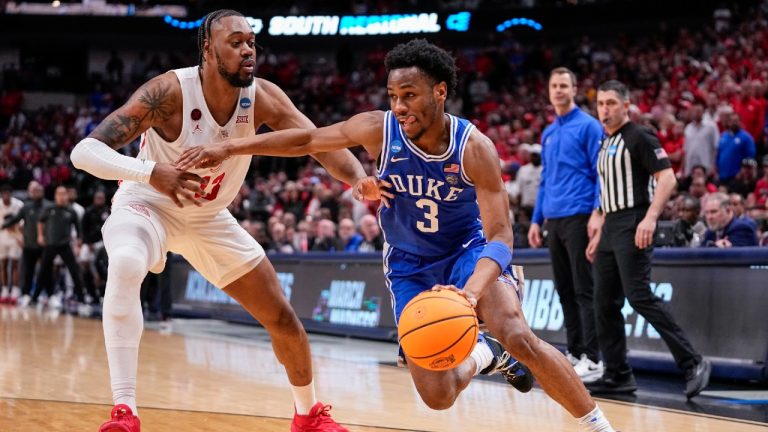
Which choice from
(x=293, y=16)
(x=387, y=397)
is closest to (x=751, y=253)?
(x=387, y=397)

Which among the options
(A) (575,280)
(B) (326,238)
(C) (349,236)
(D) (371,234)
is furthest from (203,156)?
(B) (326,238)

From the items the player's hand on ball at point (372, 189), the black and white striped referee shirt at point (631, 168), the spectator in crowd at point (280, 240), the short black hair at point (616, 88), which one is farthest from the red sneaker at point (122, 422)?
the spectator in crowd at point (280, 240)

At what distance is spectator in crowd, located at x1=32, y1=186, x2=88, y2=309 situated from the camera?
17.0 meters

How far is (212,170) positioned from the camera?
5215mm

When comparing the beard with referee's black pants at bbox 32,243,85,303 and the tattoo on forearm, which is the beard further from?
referee's black pants at bbox 32,243,85,303

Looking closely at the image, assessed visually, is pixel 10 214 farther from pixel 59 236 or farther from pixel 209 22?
pixel 209 22

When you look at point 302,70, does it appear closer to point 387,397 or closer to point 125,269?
point 387,397

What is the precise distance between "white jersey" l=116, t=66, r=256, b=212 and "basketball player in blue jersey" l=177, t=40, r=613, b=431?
1.46 feet

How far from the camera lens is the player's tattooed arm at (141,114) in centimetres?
494

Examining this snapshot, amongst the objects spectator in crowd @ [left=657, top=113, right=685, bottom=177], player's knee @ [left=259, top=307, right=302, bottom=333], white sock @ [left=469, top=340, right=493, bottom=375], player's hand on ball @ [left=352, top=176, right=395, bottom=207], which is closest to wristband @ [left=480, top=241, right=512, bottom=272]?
player's hand on ball @ [left=352, top=176, right=395, bottom=207]

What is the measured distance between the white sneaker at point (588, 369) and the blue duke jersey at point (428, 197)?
2975 mm

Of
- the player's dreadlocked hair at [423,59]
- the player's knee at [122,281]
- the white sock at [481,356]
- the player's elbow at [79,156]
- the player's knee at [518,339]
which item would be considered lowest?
the white sock at [481,356]

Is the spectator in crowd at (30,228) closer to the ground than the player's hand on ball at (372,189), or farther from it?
closer to the ground

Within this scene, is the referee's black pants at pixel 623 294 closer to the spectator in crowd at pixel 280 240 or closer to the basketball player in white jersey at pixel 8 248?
the spectator in crowd at pixel 280 240
